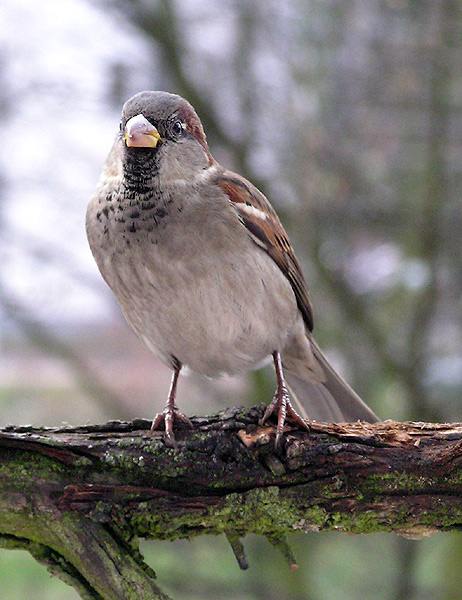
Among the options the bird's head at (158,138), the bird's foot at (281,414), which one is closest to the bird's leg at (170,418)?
the bird's foot at (281,414)

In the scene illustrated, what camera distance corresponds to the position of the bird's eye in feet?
7.32

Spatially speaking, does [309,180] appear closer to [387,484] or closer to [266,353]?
[266,353]

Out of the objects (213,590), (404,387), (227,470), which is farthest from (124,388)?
(227,470)

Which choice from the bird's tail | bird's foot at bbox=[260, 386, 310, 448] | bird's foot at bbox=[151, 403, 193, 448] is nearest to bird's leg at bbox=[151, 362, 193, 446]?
bird's foot at bbox=[151, 403, 193, 448]

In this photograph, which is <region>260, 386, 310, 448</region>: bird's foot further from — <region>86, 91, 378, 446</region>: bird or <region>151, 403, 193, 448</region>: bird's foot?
<region>151, 403, 193, 448</region>: bird's foot

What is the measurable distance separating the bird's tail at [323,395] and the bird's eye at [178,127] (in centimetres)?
95

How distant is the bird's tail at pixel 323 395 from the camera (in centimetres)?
254

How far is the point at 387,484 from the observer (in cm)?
178

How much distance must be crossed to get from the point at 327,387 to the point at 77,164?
7.85ft

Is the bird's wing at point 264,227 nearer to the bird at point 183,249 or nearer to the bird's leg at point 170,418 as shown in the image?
the bird at point 183,249

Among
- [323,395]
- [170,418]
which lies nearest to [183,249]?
[170,418]

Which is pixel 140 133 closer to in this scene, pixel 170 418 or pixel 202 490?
pixel 170 418

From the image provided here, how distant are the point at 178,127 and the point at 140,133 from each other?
21cm

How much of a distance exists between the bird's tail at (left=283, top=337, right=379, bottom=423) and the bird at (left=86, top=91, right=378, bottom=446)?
0.28 meters
